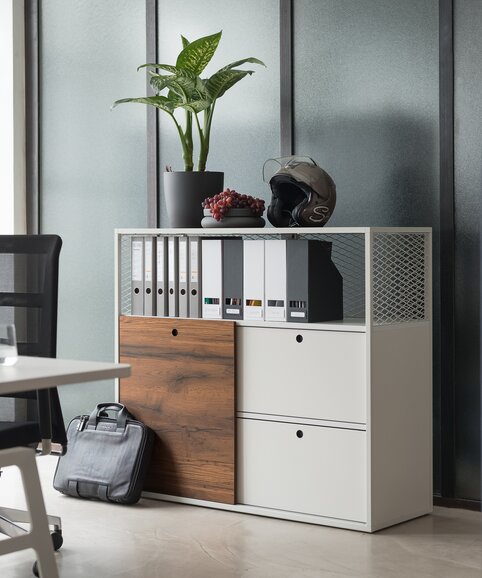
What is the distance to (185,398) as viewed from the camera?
3.91 m

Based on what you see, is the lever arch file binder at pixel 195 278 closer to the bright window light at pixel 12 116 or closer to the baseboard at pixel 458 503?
the baseboard at pixel 458 503

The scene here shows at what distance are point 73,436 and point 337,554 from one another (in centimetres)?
135

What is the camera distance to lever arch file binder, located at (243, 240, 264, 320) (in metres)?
3.73

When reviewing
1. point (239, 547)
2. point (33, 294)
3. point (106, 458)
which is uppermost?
point (33, 294)

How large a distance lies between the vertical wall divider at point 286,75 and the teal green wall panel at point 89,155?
811 millimetres

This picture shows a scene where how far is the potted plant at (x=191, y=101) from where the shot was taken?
155 inches

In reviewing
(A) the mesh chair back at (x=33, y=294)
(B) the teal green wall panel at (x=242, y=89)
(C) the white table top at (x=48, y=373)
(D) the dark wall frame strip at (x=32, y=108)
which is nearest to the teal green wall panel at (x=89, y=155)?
(D) the dark wall frame strip at (x=32, y=108)

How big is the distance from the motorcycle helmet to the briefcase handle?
973 mm

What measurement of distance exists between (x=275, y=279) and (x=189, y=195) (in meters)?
0.57

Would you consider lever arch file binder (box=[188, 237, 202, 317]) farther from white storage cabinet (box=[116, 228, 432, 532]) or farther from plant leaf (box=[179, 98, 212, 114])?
plant leaf (box=[179, 98, 212, 114])

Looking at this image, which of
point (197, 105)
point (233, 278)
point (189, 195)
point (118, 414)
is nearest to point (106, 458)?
point (118, 414)

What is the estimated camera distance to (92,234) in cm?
495

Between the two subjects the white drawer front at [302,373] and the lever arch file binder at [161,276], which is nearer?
the white drawer front at [302,373]

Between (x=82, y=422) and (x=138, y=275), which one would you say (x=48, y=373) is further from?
(x=82, y=422)
